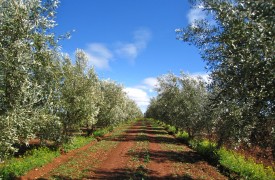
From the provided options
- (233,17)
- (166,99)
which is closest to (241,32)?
(233,17)

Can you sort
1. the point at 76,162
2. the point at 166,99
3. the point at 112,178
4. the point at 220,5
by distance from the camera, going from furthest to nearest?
the point at 166,99
the point at 76,162
the point at 112,178
the point at 220,5

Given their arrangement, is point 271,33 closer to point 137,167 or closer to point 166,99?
point 137,167

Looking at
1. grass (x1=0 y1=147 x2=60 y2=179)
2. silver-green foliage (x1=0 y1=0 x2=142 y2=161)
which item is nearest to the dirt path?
grass (x1=0 y1=147 x2=60 y2=179)

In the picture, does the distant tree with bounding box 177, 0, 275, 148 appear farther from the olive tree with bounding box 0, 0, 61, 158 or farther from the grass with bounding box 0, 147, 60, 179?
the grass with bounding box 0, 147, 60, 179

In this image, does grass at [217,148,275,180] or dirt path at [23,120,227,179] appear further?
dirt path at [23,120,227,179]

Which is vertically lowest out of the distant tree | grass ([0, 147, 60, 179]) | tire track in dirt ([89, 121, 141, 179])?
tire track in dirt ([89, 121, 141, 179])

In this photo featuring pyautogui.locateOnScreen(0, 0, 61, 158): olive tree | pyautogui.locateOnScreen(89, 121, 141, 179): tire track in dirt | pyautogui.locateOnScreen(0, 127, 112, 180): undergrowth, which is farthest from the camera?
pyautogui.locateOnScreen(89, 121, 141, 179): tire track in dirt

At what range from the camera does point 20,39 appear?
1473cm

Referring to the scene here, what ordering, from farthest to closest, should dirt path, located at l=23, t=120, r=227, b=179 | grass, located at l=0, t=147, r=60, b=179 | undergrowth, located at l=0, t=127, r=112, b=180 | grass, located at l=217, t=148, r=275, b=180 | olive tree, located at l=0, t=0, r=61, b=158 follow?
dirt path, located at l=23, t=120, r=227, b=179 → grass, located at l=217, t=148, r=275, b=180 → undergrowth, located at l=0, t=127, r=112, b=180 → grass, located at l=0, t=147, r=60, b=179 → olive tree, located at l=0, t=0, r=61, b=158

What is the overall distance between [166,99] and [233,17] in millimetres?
54999

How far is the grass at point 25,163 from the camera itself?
1913cm

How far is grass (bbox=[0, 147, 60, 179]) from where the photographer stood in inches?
753

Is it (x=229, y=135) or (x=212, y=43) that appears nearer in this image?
(x=212, y=43)

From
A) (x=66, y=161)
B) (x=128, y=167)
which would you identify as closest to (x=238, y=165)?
(x=128, y=167)
